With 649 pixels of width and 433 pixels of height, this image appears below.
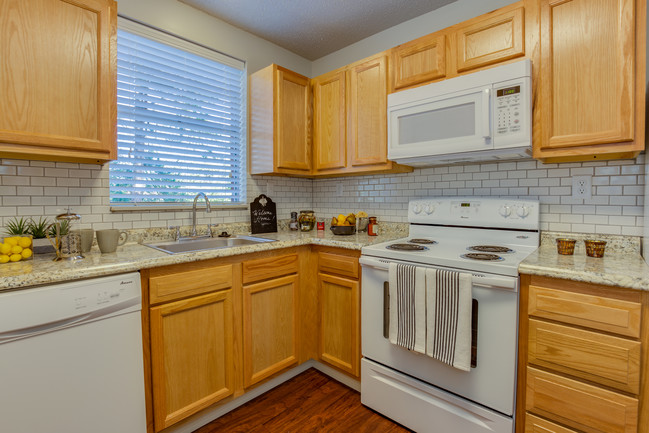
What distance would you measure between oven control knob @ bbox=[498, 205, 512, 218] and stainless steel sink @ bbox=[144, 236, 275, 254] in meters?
1.42

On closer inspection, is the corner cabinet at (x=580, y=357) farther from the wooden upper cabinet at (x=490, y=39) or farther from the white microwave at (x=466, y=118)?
the wooden upper cabinet at (x=490, y=39)

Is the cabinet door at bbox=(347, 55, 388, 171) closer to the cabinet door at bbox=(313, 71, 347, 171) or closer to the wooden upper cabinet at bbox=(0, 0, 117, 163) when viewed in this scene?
the cabinet door at bbox=(313, 71, 347, 171)

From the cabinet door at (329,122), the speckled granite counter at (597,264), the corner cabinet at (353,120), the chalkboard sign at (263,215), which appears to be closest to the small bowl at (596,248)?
the speckled granite counter at (597,264)

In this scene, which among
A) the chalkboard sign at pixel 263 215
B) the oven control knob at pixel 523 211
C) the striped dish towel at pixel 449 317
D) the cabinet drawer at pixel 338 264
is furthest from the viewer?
the chalkboard sign at pixel 263 215

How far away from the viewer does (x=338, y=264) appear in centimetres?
206

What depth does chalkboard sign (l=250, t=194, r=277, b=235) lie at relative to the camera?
260 cm

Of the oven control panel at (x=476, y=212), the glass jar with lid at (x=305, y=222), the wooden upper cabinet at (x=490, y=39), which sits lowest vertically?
the glass jar with lid at (x=305, y=222)

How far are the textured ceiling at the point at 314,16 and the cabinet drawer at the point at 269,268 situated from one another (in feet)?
5.70

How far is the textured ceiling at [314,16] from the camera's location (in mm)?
2191

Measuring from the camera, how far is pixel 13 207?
5.24 ft

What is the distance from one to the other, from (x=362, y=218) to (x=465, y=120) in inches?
43.4

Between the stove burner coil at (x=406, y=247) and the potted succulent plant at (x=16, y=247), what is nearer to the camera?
the potted succulent plant at (x=16, y=247)

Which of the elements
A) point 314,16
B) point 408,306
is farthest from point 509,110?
point 314,16

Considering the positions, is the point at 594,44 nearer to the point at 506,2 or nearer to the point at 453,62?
the point at 453,62
